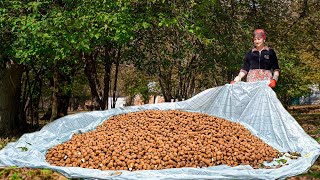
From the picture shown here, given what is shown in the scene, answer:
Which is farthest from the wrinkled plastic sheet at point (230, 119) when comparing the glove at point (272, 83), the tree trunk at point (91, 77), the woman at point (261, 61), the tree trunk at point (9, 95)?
Result: the tree trunk at point (91, 77)

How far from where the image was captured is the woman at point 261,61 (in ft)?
19.0

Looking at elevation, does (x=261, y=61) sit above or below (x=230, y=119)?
above

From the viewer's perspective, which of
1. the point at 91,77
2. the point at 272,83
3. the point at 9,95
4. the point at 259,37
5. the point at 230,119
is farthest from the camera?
the point at 91,77

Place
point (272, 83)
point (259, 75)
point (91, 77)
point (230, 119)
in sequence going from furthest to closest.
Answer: point (91, 77) → point (230, 119) → point (259, 75) → point (272, 83)

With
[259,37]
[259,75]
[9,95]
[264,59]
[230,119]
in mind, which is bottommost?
[230,119]

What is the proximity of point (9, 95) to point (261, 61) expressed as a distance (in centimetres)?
632

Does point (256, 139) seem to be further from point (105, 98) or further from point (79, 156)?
point (105, 98)

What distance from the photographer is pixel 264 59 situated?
19.1ft

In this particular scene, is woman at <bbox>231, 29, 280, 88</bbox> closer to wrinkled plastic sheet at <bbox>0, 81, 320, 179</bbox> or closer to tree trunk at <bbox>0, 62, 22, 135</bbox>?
wrinkled plastic sheet at <bbox>0, 81, 320, 179</bbox>

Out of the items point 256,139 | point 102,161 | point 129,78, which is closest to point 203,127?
point 256,139

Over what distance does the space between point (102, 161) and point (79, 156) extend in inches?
15.5

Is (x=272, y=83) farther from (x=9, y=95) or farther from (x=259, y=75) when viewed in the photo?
(x=9, y=95)

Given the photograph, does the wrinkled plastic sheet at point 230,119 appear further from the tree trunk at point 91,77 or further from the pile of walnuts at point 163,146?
the tree trunk at point 91,77

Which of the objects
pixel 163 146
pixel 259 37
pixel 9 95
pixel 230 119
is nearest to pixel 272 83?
pixel 259 37
